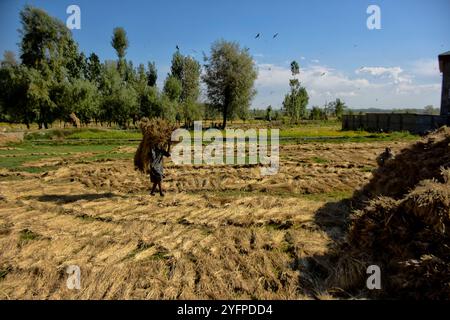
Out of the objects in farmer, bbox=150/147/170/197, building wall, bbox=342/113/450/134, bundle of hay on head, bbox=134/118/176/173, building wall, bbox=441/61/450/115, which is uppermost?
building wall, bbox=441/61/450/115

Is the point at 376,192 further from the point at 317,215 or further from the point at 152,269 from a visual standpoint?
the point at 152,269

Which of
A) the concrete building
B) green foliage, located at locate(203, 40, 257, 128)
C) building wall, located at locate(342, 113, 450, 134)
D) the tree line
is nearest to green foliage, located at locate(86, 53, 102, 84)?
the tree line

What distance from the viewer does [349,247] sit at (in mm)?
4934

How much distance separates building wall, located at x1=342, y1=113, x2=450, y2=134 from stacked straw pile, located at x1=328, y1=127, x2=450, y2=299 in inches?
1010

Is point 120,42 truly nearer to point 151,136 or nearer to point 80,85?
point 80,85

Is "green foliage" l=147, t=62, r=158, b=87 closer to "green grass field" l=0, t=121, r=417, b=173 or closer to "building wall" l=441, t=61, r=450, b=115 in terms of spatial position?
"green grass field" l=0, t=121, r=417, b=173

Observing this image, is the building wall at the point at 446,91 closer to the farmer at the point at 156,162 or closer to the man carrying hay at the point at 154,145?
the man carrying hay at the point at 154,145

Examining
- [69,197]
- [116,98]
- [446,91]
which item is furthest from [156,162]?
[116,98]

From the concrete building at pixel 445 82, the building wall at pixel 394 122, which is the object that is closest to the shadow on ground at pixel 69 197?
the building wall at pixel 394 122

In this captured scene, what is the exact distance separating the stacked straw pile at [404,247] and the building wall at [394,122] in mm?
25664

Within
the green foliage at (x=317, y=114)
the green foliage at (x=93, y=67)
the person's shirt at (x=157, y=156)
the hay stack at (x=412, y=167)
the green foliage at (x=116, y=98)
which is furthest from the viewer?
the green foliage at (x=317, y=114)

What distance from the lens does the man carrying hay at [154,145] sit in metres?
9.07

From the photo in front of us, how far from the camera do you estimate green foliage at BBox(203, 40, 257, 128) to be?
40.1m
